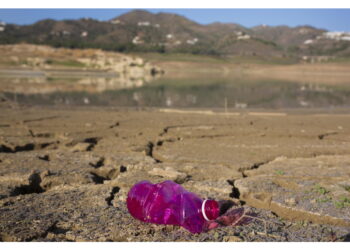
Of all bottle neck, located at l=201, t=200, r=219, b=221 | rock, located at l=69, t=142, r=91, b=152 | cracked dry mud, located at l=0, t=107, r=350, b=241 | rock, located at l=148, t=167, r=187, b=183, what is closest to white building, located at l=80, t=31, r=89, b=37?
cracked dry mud, located at l=0, t=107, r=350, b=241

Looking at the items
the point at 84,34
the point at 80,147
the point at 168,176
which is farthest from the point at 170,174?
the point at 84,34

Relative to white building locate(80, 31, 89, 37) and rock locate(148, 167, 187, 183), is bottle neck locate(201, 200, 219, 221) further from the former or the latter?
white building locate(80, 31, 89, 37)

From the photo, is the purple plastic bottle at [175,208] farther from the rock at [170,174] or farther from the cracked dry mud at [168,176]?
the rock at [170,174]

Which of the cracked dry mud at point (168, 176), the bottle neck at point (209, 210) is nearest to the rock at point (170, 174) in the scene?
the cracked dry mud at point (168, 176)

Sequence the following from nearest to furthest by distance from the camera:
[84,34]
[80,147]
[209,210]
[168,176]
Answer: [209,210] → [168,176] → [80,147] → [84,34]

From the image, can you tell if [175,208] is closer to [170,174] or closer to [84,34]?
[170,174]

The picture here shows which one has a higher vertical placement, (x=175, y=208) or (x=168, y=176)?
(x=175, y=208)

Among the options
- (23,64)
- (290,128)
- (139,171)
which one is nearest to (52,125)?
(139,171)
